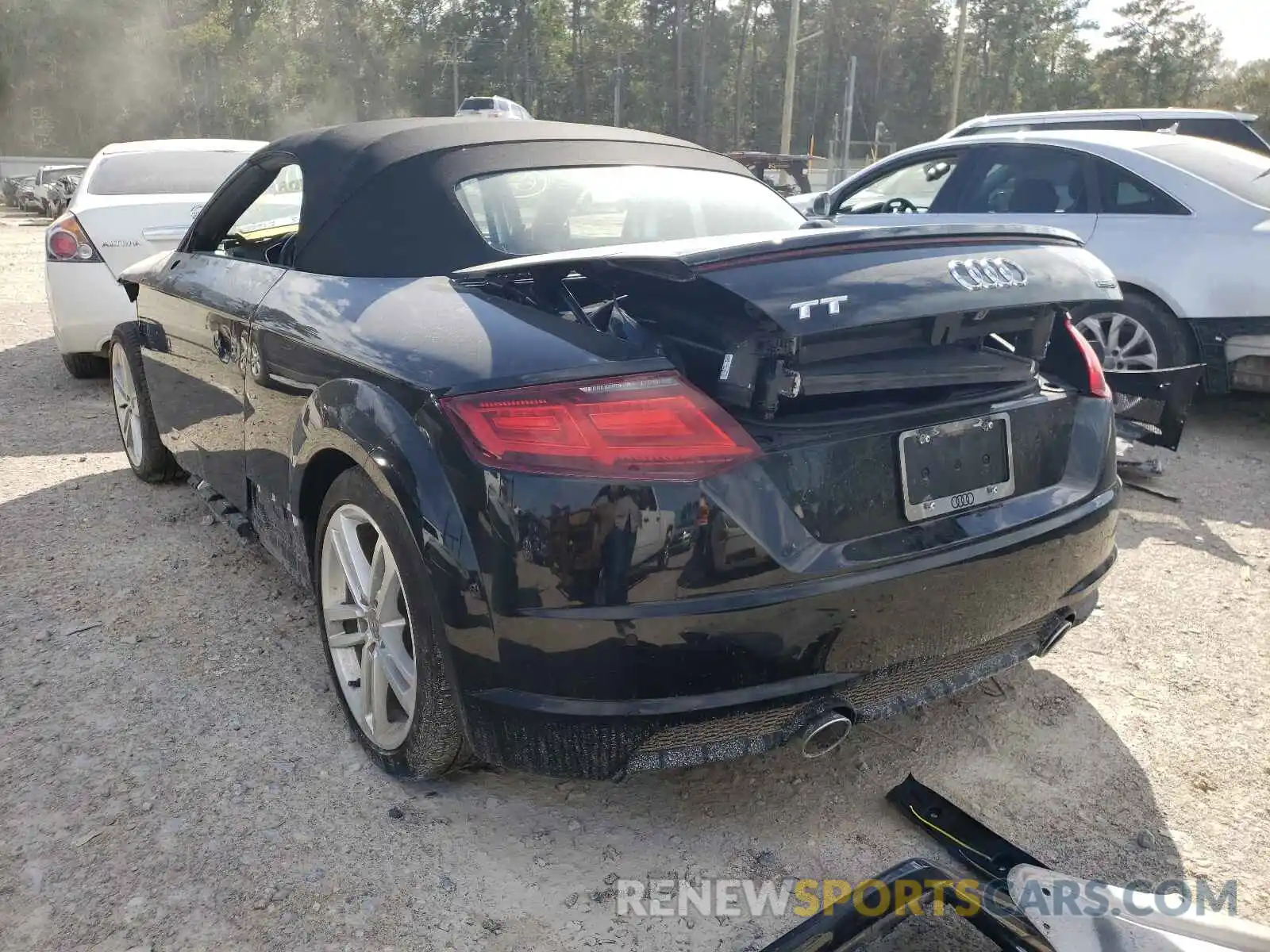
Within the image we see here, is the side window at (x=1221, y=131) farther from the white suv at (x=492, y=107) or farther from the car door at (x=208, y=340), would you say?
the car door at (x=208, y=340)

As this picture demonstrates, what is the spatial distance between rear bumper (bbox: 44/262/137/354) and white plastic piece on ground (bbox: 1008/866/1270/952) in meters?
6.25

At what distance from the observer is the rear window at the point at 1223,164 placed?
18.0ft

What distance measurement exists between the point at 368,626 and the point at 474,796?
49cm

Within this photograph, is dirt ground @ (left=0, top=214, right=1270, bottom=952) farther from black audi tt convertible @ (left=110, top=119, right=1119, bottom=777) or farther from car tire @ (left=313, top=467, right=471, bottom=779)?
black audi tt convertible @ (left=110, top=119, right=1119, bottom=777)

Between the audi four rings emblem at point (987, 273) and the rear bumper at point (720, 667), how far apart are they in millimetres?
548

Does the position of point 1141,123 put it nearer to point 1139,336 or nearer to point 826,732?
point 1139,336

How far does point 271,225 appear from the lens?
158 inches

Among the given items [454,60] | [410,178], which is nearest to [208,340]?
[410,178]

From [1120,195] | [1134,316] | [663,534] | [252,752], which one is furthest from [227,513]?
[1120,195]

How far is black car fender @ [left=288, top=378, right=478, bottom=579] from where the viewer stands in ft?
6.79

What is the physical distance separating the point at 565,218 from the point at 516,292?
577mm

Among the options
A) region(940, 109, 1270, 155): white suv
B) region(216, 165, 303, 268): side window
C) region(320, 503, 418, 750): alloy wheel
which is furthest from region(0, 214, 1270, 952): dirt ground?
region(940, 109, 1270, 155): white suv

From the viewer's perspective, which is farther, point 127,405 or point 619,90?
point 619,90

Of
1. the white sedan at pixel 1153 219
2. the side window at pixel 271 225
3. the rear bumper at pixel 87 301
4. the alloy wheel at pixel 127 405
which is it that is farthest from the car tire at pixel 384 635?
the rear bumper at pixel 87 301
